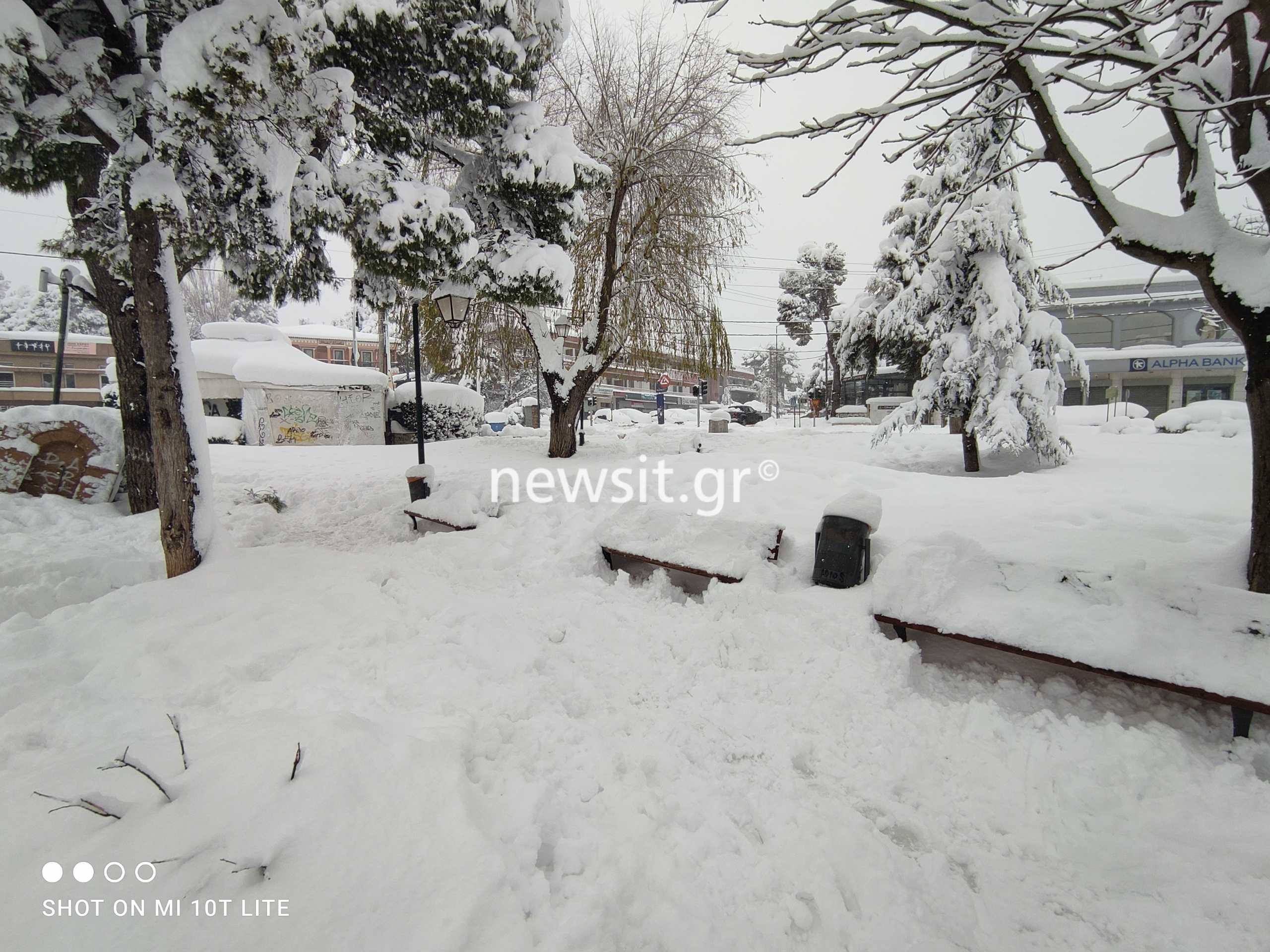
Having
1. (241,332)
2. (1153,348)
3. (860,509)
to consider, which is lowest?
(860,509)

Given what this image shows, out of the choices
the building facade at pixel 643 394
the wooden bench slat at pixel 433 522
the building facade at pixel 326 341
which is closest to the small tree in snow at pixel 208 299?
the building facade at pixel 326 341

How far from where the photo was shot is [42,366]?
31.2 meters

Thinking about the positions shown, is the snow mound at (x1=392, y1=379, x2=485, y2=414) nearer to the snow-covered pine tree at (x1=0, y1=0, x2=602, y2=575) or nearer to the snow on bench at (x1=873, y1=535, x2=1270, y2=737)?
the snow-covered pine tree at (x1=0, y1=0, x2=602, y2=575)

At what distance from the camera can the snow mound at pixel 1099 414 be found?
632 inches

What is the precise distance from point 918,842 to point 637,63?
1347cm

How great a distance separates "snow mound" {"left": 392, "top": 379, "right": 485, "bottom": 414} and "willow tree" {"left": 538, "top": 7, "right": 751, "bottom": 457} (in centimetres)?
785

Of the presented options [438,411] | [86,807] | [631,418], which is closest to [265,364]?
[438,411]

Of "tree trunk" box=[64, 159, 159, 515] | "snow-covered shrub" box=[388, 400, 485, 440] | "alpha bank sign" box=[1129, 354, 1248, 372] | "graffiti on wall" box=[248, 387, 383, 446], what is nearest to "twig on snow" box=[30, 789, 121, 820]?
"tree trunk" box=[64, 159, 159, 515]

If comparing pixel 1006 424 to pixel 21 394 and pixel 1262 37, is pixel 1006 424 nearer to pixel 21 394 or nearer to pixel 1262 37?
pixel 1262 37

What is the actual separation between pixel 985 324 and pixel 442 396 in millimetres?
15662

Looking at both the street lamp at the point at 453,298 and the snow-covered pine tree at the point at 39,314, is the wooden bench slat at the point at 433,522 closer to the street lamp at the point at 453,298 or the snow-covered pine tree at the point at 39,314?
the street lamp at the point at 453,298

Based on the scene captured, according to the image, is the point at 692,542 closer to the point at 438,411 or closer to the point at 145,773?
the point at 145,773

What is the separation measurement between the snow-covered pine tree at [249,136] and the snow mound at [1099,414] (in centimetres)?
1779

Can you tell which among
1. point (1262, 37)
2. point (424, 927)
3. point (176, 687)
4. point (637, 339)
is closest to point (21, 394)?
point (637, 339)
